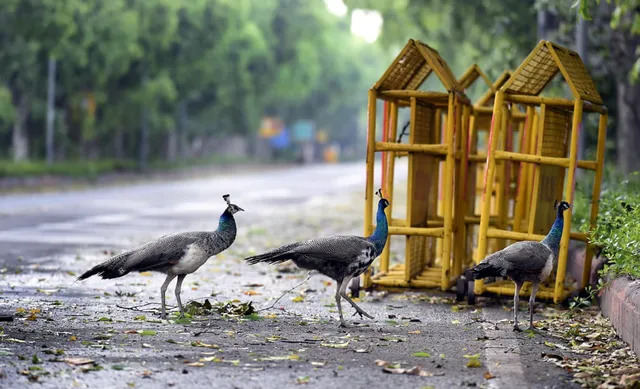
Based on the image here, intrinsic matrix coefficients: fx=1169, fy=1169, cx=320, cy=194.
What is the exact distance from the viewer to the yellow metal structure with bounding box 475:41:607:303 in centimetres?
1179

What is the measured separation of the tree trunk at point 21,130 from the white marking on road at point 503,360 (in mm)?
38943

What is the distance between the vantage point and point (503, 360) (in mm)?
8695

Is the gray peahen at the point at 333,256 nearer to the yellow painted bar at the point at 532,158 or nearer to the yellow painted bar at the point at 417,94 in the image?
the yellow painted bar at the point at 532,158

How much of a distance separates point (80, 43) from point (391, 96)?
108ft

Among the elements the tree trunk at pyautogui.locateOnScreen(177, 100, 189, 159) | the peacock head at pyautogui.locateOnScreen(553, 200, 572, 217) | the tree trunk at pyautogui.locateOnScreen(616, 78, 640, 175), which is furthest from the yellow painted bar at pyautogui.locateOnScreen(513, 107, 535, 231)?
the tree trunk at pyautogui.locateOnScreen(177, 100, 189, 159)

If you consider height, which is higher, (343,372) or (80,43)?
(80,43)

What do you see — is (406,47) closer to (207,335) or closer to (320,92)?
(207,335)

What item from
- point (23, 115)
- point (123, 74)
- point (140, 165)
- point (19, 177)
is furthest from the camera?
point (140, 165)

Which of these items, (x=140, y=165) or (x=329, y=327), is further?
(x=140, y=165)

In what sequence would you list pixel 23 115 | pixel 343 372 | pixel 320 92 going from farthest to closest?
pixel 320 92, pixel 23 115, pixel 343 372

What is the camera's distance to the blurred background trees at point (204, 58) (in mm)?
23484

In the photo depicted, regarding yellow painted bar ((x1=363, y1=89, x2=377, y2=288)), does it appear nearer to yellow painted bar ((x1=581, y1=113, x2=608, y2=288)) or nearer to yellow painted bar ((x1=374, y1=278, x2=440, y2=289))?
yellow painted bar ((x1=374, y1=278, x2=440, y2=289))

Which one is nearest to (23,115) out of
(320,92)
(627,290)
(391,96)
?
(391,96)

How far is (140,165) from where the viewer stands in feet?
187
